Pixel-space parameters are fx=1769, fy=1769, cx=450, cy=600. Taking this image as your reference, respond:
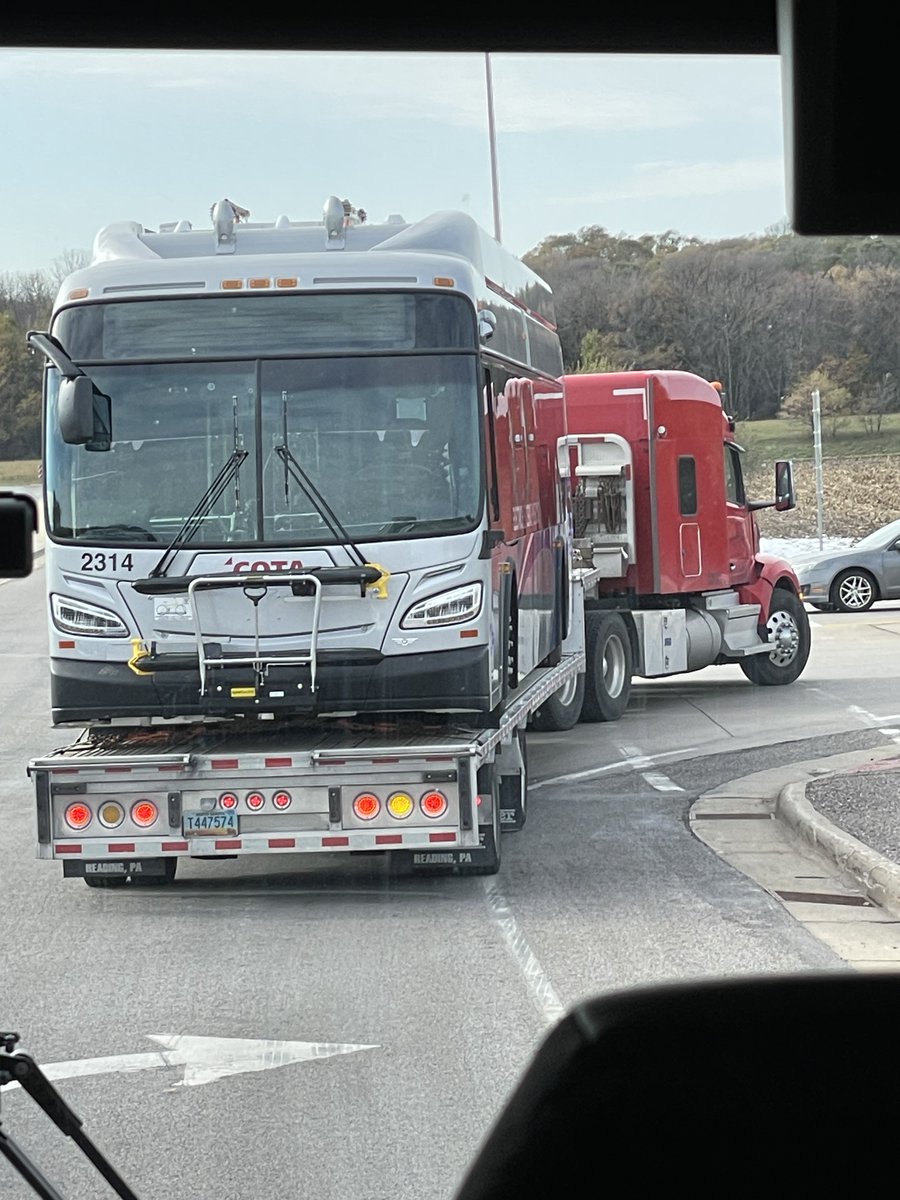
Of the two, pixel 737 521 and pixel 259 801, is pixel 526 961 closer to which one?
pixel 259 801

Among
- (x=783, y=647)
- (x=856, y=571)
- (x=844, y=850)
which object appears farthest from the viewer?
(x=856, y=571)

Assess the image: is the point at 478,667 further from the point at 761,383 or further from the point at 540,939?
the point at 761,383

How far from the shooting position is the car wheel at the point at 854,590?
88.7ft

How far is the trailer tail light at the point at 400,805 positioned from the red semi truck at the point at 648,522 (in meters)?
7.68

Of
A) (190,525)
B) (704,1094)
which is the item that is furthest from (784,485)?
(704,1094)

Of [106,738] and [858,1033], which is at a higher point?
[858,1033]

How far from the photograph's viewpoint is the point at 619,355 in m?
17.0

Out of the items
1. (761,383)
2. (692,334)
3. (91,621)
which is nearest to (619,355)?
(692,334)

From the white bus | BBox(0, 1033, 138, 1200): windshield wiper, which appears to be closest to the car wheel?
the white bus

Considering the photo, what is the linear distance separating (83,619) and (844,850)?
4.34 m

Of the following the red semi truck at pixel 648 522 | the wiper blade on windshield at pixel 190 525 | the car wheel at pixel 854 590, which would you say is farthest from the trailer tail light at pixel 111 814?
the car wheel at pixel 854 590

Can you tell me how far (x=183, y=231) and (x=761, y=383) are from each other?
10.8 meters

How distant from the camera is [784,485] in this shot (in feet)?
59.7

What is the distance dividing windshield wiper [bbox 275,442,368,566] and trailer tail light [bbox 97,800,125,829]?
5.92ft
